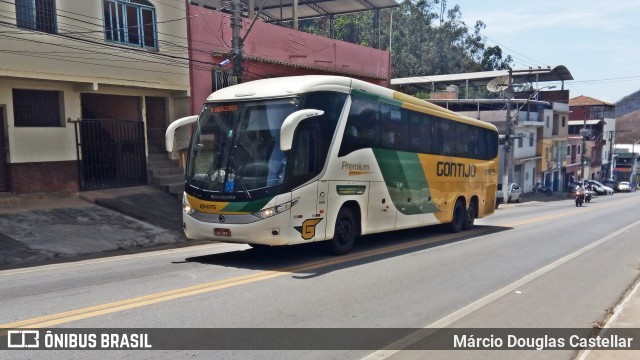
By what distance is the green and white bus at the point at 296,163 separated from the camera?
887 cm

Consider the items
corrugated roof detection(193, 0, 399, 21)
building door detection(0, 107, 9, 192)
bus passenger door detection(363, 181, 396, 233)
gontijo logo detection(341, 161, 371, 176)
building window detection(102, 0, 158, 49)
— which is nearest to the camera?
gontijo logo detection(341, 161, 371, 176)

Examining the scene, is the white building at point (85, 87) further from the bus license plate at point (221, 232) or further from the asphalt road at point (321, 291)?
the bus license plate at point (221, 232)

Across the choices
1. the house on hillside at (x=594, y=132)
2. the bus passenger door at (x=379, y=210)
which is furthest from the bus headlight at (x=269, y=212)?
the house on hillside at (x=594, y=132)

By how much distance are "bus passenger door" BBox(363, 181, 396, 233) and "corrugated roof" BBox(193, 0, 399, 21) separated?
811 inches

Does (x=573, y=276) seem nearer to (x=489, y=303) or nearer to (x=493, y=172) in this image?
(x=489, y=303)

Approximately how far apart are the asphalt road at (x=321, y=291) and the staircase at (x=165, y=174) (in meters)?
6.07

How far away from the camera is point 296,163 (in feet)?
29.7

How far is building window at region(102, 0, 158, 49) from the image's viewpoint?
53.0ft

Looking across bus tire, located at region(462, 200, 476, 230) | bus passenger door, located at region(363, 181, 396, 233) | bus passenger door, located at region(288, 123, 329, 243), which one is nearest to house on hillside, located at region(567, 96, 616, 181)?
bus tire, located at region(462, 200, 476, 230)

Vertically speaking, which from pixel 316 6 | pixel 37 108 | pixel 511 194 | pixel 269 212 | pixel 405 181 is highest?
pixel 316 6

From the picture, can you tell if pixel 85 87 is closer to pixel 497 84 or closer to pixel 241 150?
pixel 241 150

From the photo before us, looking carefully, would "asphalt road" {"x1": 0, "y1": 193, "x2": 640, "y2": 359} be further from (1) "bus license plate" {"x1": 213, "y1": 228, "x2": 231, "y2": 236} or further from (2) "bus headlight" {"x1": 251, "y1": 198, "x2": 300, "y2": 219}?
(2) "bus headlight" {"x1": 251, "y1": 198, "x2": 300, "y2": 219}

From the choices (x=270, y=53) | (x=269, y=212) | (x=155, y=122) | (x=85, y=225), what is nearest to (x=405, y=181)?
(x=269, y=212)

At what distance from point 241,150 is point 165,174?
10.4 meters
